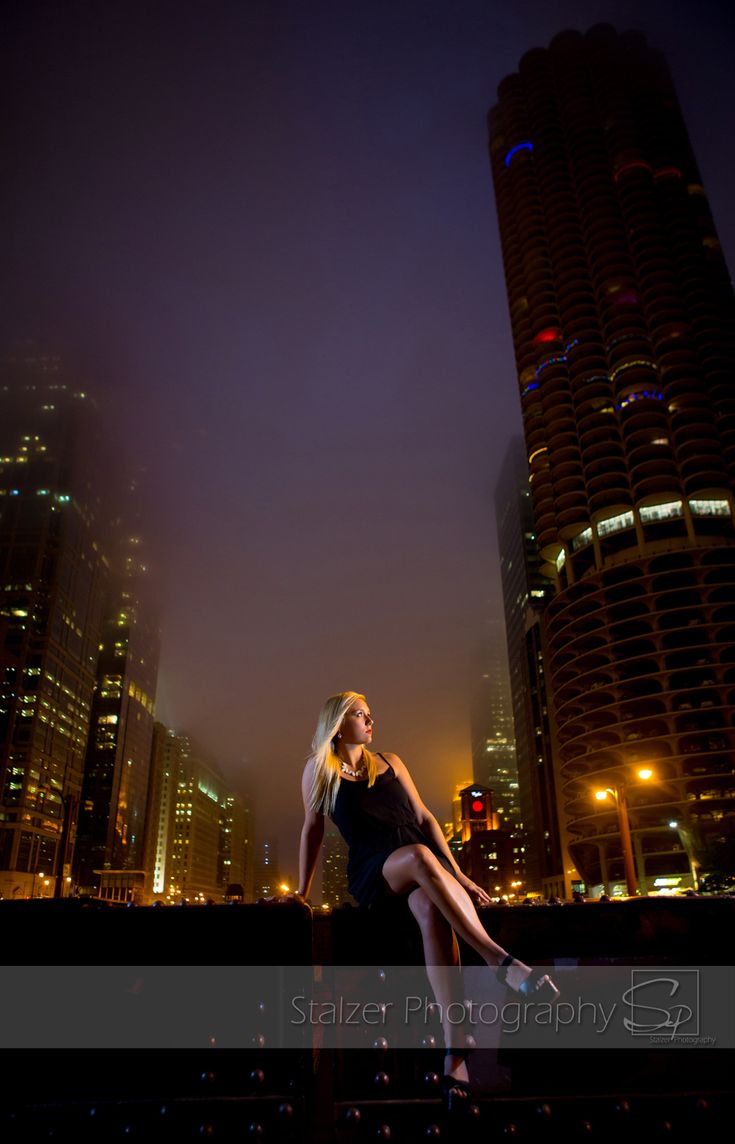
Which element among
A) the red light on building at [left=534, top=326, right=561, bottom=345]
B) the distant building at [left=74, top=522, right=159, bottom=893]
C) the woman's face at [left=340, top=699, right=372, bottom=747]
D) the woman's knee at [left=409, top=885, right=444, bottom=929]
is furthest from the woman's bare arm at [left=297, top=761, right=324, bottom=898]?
the distant building at [left=74, top=522, right=159, bottom=893]

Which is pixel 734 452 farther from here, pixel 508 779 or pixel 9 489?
pixel 508 779

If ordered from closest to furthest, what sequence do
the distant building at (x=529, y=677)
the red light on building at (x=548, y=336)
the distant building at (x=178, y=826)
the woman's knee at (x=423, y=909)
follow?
the woman's knee at (x=423, y=909) → the red light on building at (x=548, y=336) → the distant building at (x=529, y=677) → the distant building at (x=178, y=826)

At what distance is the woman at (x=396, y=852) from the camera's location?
3215mm

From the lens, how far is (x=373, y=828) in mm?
3943

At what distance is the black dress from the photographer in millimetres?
3775

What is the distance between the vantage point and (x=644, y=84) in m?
87.2

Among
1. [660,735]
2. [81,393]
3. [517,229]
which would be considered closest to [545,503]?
[660,735]

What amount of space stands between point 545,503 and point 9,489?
91.7m

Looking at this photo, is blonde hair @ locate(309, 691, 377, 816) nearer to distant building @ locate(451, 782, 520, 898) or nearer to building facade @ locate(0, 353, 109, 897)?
building facade @ locate(0, 353, 109, 897)

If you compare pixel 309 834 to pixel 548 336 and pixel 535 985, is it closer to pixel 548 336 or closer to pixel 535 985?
pixel 535 985

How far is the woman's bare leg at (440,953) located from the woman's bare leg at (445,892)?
0.14 ft

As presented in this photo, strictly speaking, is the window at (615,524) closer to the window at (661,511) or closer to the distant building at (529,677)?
the window at (661,511)

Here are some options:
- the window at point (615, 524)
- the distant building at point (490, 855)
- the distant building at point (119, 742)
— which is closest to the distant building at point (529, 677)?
the distant building at point (490, 855)
